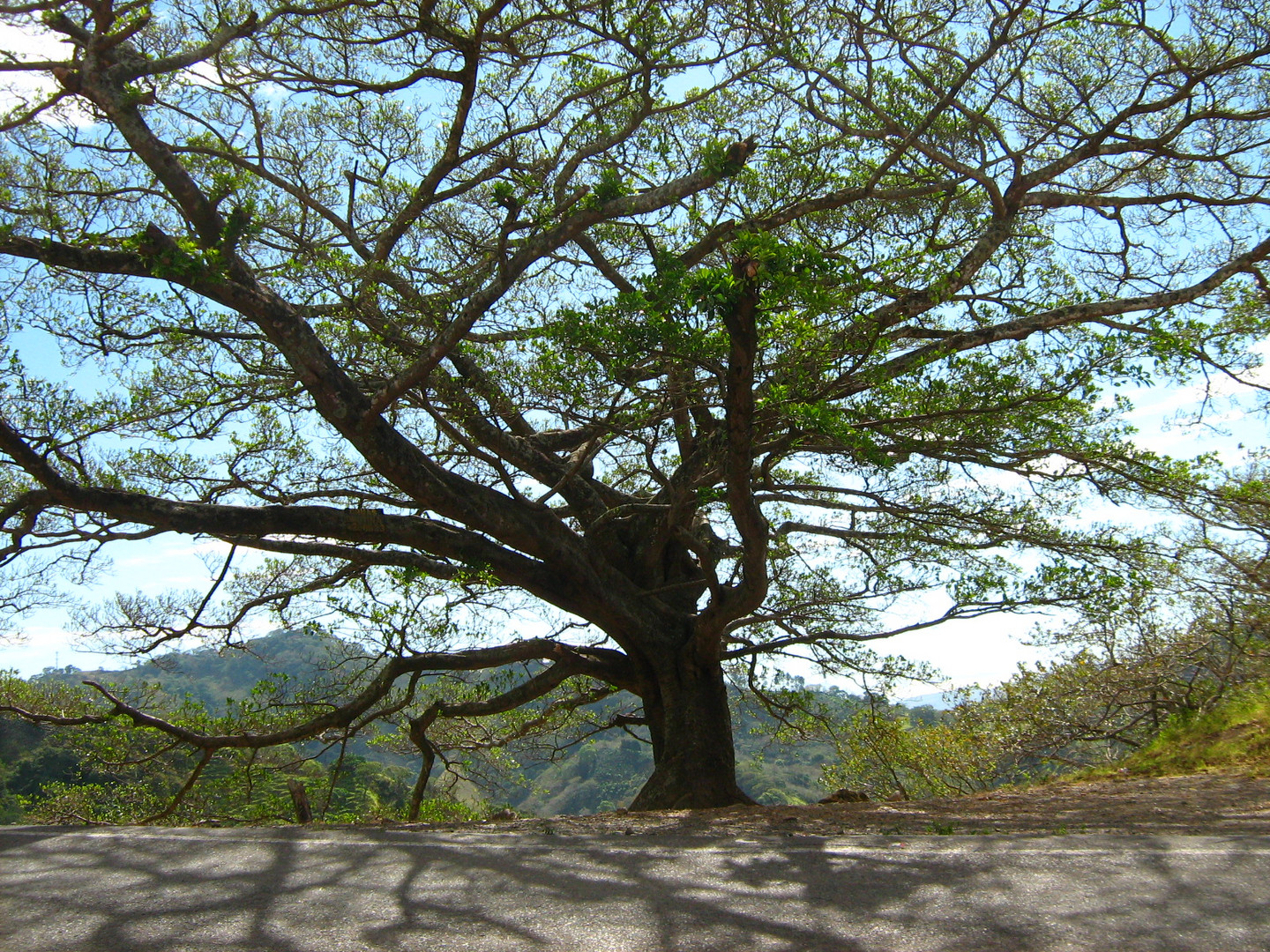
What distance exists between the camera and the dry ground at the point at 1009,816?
462cm

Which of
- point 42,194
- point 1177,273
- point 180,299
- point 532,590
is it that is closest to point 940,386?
point 1177,273

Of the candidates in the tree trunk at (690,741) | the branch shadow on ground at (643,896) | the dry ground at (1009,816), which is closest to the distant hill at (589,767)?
the tree trunk at (690,741)

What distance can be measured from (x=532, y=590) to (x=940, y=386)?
3935mm

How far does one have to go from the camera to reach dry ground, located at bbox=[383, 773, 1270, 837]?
15.1ft

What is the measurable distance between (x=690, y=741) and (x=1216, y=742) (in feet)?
15.5

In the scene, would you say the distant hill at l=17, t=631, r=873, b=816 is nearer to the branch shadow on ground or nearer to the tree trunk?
the tree trunk

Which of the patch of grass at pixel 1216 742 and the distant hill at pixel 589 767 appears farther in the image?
the distant hill at pixel 589 767

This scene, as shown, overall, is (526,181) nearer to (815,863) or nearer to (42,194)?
(42,194)

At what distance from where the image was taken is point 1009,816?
5.36m

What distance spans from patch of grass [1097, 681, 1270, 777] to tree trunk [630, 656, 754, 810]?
3.75 meters

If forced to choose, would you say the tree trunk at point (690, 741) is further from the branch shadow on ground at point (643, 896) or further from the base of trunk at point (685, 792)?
the branch shadow on ground at point (643, 896)

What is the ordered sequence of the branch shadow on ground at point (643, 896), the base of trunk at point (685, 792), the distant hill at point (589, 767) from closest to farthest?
the branch shadow on ground at point (643, 896) < the base of trunk at point (685, 792) < the distant hill at point (589, 767)

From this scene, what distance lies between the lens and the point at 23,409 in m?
6.77

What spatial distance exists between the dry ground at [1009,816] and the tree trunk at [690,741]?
106 cm
